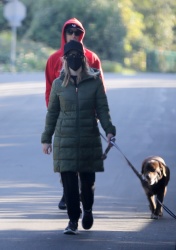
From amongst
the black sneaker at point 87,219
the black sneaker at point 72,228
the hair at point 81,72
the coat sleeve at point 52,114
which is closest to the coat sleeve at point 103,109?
the hair at point 81,72

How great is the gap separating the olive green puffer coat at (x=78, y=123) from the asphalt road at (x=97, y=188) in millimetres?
746

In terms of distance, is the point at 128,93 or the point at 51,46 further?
the point at 51,46

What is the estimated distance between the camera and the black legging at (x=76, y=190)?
8.01 metres

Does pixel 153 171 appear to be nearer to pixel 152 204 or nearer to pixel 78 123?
pixel 152 204

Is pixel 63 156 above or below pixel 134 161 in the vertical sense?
above

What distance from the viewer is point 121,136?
17.4 metres

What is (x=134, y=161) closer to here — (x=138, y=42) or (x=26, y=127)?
(x=26, y=127)

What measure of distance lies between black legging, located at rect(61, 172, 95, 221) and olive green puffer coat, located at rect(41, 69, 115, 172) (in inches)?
4.5

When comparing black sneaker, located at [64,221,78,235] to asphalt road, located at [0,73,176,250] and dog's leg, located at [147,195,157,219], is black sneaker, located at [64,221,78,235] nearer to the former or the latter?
asphalt road, located at [0,73,176,250]

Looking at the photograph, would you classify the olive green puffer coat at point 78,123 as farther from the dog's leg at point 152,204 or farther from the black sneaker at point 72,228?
the dog's leg at point 152,204

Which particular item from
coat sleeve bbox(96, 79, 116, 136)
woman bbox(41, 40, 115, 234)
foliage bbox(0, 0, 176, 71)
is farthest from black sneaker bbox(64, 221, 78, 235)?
foliage bbox(0, 0, 176, 71)

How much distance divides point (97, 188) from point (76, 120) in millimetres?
3769

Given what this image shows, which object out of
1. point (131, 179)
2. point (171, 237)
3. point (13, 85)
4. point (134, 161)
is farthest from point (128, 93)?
point (171, 237)

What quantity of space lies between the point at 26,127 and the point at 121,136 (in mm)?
2368
